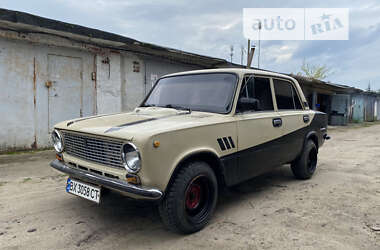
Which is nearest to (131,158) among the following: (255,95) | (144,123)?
(144,123)

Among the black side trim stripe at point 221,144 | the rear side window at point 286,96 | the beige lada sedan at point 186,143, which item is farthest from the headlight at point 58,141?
the rear side window at point 286,96

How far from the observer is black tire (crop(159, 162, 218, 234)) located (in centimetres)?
234

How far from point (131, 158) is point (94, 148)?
1.72ft

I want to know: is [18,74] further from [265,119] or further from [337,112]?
[337,112]

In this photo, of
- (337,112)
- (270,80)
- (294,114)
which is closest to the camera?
(270,80)

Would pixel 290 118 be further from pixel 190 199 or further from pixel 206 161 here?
pixel 190 199

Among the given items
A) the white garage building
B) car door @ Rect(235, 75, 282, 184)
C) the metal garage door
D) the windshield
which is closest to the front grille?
the windshield

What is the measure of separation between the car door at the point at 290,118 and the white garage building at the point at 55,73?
474cm

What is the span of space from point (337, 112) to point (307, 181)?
18.1m

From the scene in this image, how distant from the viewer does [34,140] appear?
668 centimetres

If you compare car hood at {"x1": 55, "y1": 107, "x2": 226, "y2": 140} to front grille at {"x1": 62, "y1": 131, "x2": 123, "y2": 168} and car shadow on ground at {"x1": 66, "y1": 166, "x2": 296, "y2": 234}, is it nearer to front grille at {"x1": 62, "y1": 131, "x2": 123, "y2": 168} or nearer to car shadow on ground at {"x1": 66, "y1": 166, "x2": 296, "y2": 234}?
front grille at {"x1": 62, "y1": 131, "x2": 123, "y2": 168}

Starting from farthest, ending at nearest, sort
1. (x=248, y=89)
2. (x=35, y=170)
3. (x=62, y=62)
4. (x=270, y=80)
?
1. (x=62, y=62)
2. (x=35, y=170)
3. (x=270, y=80)
4. (x=248, y=89)

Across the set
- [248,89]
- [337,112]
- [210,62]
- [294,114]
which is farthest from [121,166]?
[337,112]

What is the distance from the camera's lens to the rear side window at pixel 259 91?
10.7ft
